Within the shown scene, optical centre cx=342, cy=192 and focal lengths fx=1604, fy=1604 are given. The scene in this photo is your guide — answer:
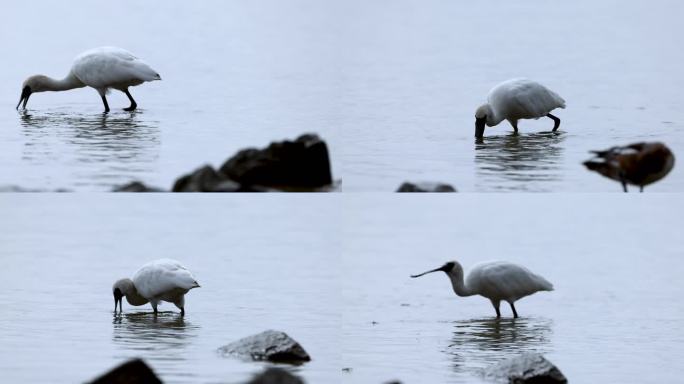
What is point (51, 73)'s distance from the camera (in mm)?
9516

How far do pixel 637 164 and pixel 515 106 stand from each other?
116 centimetres

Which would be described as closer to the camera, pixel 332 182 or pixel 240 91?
pixel 332 182

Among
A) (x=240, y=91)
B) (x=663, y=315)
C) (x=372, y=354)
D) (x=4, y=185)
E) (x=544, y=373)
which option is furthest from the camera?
(x=663, y=315)

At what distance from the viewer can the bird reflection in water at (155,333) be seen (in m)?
8.34

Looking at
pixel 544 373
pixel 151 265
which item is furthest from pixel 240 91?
pixel 544 373

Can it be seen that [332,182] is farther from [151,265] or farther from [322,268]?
[322,268]

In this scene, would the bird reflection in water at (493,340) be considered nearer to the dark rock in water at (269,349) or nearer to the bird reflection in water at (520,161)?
the dark rock in water at (269,349)

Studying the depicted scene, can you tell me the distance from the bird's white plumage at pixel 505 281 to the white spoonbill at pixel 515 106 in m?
1.46

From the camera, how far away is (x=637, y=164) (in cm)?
712

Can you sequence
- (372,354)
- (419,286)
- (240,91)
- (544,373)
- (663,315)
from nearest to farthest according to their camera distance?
(544,373) → (372,354) → (240,91) → (663,315) → (419,286)

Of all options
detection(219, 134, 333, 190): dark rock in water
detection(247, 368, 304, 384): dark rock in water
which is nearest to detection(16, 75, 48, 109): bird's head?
detection(219, 134, 333, 190): dark rock in water

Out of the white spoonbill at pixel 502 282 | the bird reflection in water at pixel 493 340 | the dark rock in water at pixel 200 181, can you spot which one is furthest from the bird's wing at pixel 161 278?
the dark rock in water at pixel 200 181

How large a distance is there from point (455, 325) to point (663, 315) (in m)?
1.38

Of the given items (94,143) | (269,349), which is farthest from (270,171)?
(269,349)
